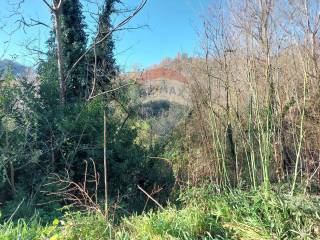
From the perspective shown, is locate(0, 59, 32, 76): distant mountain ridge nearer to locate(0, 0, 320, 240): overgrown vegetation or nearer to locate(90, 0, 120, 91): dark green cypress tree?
locate(0, 0, 320, 240): overgrown vegetation

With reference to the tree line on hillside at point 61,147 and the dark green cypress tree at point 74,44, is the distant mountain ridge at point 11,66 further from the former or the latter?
the dark green cypress tree at point 74,44

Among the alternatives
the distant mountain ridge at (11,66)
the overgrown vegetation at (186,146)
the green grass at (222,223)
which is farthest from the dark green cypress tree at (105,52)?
the green grass at (222,223)

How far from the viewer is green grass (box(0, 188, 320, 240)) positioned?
3529mm

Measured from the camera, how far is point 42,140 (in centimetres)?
802

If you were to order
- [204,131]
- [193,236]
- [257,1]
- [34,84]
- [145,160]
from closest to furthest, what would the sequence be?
[193,236] → [257,1] → [204,131] → [34,84] → [145,160]

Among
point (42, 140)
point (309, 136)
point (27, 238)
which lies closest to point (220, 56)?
point (309, 136)

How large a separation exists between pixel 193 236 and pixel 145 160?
5350 millimetres

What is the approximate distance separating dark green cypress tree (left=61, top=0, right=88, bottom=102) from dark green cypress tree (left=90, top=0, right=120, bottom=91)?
0.47m

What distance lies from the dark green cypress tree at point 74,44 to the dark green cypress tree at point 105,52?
47 cm

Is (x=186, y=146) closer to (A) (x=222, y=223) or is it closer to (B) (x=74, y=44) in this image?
(A) (x=222, y=223)

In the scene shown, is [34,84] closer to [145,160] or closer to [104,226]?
[145,160]

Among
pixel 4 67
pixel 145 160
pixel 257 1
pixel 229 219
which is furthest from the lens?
pixel 145 160

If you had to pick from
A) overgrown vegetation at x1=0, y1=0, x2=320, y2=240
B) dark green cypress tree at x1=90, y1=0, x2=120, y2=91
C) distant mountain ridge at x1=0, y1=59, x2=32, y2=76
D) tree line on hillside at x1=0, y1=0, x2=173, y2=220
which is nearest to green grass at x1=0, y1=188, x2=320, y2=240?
overgrown vegetation at x1=0, y1=0, x2=320, y2=240

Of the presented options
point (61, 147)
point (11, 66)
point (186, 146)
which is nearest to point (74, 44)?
point (11, 66)
